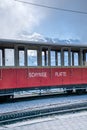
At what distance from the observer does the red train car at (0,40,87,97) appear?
15344mm

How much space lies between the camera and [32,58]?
1636 centimetres

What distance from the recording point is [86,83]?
19.2 m

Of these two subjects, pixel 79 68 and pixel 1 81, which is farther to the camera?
pixel 79 68

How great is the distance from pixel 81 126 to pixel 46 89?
27.2 ft

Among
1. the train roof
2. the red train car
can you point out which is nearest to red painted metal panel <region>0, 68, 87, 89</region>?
the red train car

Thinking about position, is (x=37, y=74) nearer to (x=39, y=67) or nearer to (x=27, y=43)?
(x=39, y=67)

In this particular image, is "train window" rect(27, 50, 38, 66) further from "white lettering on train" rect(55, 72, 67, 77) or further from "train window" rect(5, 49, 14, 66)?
"white lettering on train" rect(55, 72, 67, 77)

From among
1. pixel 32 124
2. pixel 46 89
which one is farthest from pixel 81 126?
pixel 46 89

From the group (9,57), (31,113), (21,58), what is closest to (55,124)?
(31,113)

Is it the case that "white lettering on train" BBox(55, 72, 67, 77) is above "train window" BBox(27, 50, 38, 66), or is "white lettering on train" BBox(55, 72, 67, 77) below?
below

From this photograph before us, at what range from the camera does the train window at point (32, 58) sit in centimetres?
1609

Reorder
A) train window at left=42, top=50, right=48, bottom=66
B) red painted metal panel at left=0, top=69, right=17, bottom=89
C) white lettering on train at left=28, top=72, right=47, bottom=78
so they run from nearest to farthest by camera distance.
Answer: red painted metal panel at left=0, top=69, right=17, bottom=89, white lettering on train at left=28, top=72, right=47, bottom=78, train window at left=42, top=50, right=48, bottom=66

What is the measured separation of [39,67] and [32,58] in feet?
2.28

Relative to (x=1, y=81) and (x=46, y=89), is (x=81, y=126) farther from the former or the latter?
(x=46, y=89)
